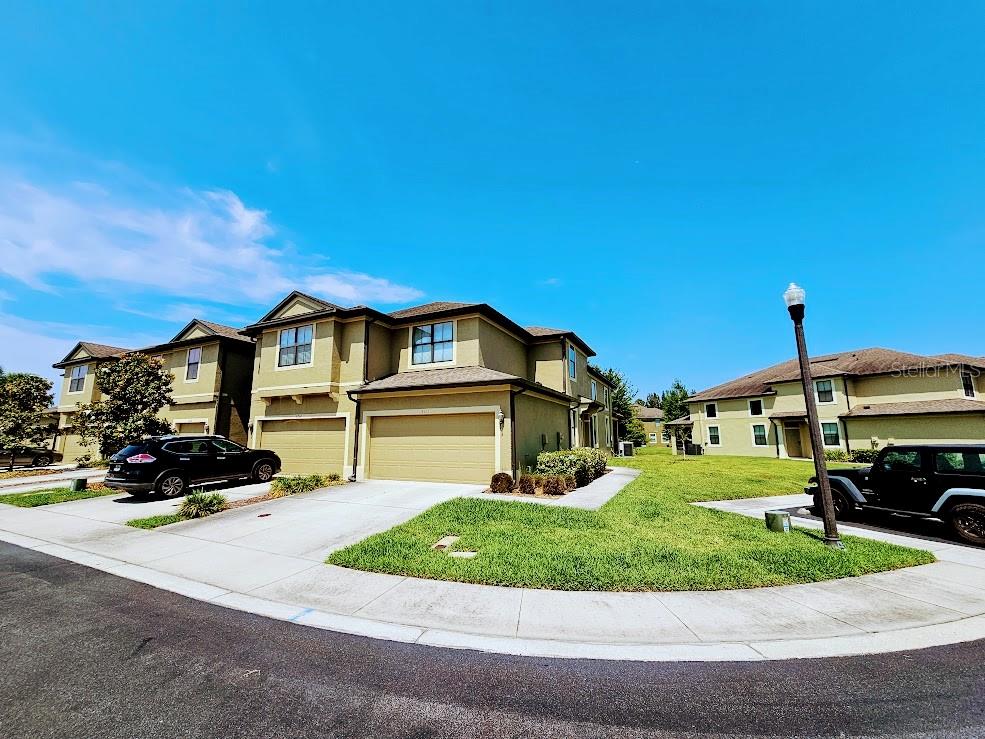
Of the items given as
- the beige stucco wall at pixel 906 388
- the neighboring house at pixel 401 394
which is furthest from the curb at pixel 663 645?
the beige stucco wall at pixel 906 388

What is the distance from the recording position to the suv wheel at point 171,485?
1295 centimetres

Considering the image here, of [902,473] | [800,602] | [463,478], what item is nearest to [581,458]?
[463,478]

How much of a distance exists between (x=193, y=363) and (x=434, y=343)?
15.7m

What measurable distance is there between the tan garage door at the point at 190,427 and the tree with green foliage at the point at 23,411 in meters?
8.73

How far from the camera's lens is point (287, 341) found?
737 inches

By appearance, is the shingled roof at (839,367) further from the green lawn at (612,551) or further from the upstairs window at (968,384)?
the green lawn at (612,551)

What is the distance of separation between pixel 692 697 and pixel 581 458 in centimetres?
1291

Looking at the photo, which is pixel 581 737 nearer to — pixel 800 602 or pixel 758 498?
pixel 800 602

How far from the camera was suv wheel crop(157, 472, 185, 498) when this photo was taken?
12953mm

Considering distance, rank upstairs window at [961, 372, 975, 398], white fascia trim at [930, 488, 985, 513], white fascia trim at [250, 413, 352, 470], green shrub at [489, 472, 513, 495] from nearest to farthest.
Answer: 1. white fascia trim at [930, 488, 985, 513]
2. green shrub at [489, 472, 513, 495]
3. white fascia trim at [250, 413, 352, 470]
4. upstairs window at [961, 372, 975, 398]

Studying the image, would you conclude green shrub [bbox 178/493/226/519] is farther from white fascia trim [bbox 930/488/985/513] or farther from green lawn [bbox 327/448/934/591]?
white fascia trim [bbox 930/488/985/513]

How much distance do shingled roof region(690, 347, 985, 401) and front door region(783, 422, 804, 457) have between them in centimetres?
290

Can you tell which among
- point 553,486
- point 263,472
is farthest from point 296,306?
point 553,486

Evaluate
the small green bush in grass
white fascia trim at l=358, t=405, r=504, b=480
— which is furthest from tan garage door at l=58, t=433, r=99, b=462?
the small green bush in grass
